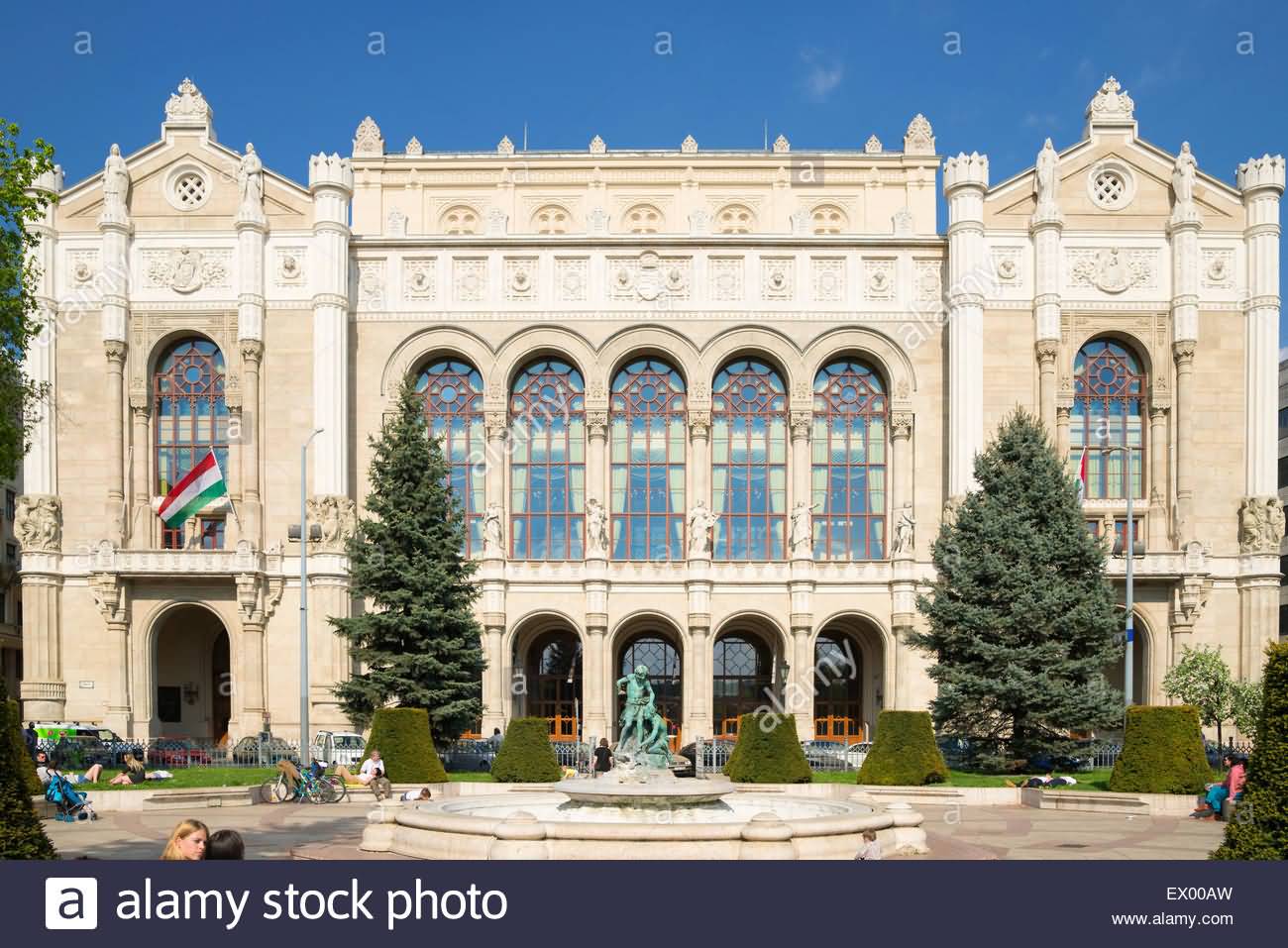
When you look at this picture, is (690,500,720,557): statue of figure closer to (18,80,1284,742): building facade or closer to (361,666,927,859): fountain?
(18,80,1284,742): building facade

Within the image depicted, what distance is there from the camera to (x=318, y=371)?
155 feet

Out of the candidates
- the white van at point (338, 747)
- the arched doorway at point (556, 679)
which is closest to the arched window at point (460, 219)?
the arched doorway at point (556, 679)

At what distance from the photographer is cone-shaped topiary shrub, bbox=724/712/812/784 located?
3025cm

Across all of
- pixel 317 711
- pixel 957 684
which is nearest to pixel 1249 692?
pixel 957 684

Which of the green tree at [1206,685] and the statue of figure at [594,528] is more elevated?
the statue of figure at [594,528]

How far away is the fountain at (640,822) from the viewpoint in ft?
55.6

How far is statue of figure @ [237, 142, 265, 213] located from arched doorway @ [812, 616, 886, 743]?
88.7 feet

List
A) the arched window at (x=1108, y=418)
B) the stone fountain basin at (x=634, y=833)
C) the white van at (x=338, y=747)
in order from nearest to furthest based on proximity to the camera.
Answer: the stone fountain basin at (x=634, y=833) → the white van at (x=338, y=747) → the arched window at (x=1108, y=418)

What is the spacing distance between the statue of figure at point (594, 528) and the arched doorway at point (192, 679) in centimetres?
1505

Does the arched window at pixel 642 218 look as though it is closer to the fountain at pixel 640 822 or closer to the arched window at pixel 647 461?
the arched window at pixel 647 461

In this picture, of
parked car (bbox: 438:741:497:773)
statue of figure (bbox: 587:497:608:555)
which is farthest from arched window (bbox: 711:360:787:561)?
parked car (bbox: 438:741:497:773)

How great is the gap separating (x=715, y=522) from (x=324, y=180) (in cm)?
1954

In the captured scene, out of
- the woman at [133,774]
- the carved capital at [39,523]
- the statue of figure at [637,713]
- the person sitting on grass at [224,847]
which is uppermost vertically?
the carved capital at [39,523]

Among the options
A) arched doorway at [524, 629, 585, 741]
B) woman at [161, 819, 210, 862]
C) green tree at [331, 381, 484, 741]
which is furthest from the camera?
arched doorway at [524, 629, 585, 741]
